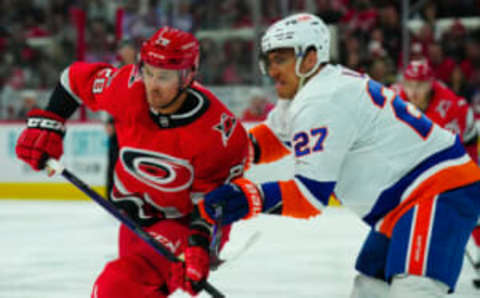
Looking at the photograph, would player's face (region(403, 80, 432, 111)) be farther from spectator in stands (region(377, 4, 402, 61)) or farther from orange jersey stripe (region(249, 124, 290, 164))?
spectator in stands (region(377, 4, 402, 61))

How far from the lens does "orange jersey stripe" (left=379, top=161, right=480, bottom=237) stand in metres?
2.14

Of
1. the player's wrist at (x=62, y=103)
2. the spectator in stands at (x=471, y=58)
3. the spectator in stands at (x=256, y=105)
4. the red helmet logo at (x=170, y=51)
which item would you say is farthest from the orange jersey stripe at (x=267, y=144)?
the spectator in stands at (x=471, y=58)

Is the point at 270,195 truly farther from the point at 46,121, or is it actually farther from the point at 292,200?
the point at 46,121

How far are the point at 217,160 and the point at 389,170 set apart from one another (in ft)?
1.61

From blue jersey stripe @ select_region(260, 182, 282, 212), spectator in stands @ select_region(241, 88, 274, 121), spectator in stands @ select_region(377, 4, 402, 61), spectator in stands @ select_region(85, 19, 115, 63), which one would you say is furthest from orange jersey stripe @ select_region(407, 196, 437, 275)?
spectator in stands @ select_region(85, 19, 115, 63)

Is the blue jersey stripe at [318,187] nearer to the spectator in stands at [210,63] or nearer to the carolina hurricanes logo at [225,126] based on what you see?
the carolina hurricanes logo at [225,126]

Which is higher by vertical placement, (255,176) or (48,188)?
(255,176)

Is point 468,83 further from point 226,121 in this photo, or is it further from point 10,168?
point 226,121

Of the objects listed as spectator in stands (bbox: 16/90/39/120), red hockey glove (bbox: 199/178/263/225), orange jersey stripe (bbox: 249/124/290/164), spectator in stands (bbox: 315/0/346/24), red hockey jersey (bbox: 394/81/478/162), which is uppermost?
red hockey glove (bbox: 199/178/263/225)

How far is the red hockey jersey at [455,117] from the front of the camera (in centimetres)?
415

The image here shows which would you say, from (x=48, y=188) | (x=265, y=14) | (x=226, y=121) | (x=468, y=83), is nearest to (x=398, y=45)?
(x=468, y=83)

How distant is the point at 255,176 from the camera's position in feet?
22.1

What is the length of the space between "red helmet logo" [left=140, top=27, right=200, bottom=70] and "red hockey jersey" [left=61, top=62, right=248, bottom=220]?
150 millimetres

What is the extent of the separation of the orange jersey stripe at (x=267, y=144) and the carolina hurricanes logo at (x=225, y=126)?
0.23 meters
